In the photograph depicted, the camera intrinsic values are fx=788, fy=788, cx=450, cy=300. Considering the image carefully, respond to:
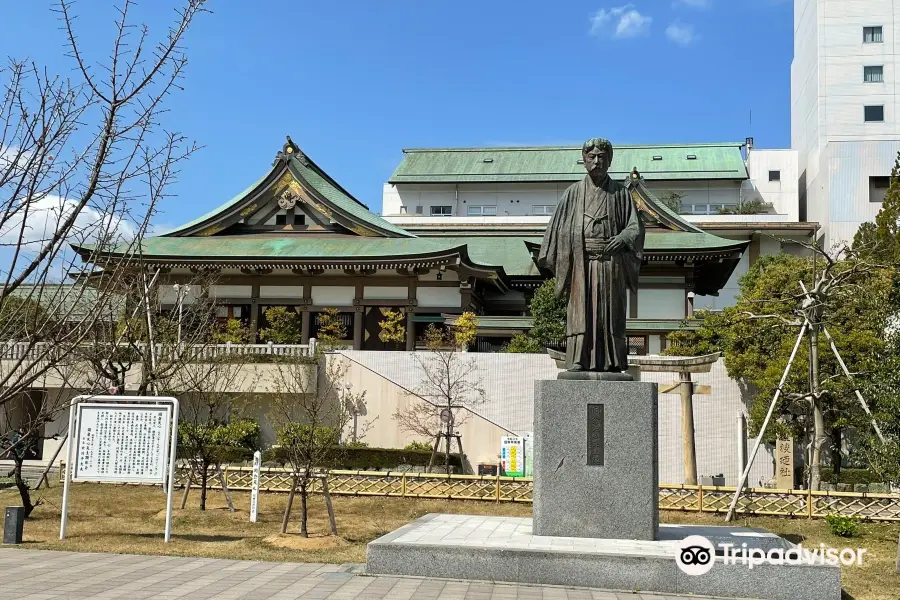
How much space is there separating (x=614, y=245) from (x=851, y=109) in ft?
131

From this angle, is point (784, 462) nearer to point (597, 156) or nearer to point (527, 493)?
point (527, 493)

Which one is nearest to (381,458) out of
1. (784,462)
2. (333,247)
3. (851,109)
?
(333,247)

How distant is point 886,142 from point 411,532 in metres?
41.0

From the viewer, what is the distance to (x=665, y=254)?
29.3 meters

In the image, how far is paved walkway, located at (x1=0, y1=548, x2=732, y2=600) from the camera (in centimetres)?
736

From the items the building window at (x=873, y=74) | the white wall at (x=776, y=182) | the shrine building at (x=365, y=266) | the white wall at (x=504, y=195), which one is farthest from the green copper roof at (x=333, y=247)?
the building window at (x=873, y=74)

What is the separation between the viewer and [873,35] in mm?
43281

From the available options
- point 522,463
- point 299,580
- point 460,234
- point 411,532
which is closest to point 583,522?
point 411,532

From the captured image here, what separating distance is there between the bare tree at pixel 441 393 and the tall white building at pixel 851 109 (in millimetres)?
25810

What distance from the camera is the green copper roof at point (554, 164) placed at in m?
48.6

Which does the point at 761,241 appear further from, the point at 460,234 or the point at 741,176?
the point at 460,234

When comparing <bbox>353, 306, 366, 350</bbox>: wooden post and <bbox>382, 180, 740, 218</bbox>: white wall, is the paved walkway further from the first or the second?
<bbox>382, 180, 740, 218</bbox>: white wall

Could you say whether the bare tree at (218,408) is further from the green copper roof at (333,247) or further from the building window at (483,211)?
the building window at (483,211)

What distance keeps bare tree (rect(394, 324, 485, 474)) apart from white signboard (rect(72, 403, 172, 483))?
1305 cm
